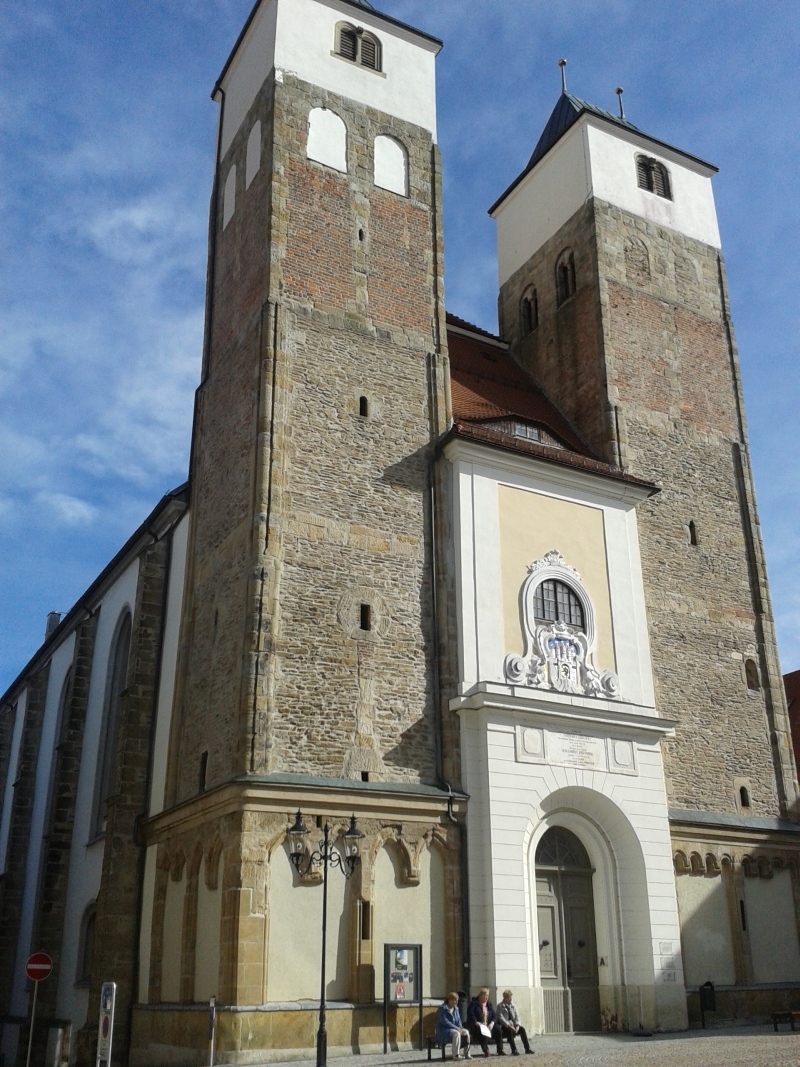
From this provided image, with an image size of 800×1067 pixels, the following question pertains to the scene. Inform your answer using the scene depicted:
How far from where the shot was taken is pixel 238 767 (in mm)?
17688

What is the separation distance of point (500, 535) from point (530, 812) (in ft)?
17.7

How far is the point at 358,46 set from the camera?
26297mm

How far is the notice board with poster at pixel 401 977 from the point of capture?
16719mm

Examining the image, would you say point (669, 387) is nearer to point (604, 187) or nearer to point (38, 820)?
point (604, 187)

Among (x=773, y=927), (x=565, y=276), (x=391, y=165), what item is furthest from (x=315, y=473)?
(x=773, y=927)

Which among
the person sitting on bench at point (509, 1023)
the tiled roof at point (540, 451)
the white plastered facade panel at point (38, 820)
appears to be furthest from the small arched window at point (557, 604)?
the white plastered facade panel at point (38, 820)

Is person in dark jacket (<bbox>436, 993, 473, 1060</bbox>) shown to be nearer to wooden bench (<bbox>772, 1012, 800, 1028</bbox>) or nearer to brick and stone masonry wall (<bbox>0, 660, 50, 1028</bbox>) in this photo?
wooden bench (<bbox>772, 1012, 800, 1028</bbox>)

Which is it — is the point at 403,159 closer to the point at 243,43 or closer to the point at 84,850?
the point at 243,43

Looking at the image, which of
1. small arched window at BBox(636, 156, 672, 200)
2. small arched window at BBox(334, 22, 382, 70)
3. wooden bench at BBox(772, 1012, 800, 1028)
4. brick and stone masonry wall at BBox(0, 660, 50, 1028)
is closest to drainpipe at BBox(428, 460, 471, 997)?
wooden bench at BBox(772, 1012, 800, 1028)

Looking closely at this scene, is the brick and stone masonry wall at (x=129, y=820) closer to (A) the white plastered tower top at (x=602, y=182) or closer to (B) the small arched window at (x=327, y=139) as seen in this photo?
(B) the small arched window at (x=327, y=139)

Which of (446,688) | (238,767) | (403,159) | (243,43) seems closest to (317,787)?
(238,767)

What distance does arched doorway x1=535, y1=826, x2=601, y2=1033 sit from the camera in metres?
19.0

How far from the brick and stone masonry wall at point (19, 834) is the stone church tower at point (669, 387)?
17.2 metres

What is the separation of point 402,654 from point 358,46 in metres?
15.4
